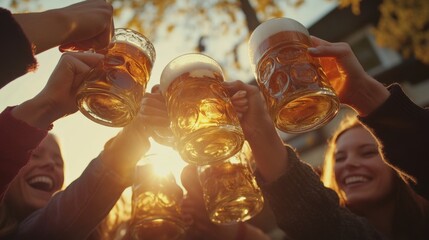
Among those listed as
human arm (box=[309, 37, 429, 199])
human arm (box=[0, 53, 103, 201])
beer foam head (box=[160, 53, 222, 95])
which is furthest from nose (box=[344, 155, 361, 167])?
human arm (box=[0, 53, 103, 201])

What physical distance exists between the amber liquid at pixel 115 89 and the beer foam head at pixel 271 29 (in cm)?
41

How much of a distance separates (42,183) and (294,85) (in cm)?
176

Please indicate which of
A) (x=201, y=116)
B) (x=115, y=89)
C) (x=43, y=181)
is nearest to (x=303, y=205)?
(x=201, y=116)

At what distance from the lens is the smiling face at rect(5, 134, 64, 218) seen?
6.18ft

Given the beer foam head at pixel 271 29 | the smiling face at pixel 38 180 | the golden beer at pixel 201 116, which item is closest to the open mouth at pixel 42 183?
the smiling face at pixel 38 180

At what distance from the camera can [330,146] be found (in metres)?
2.41

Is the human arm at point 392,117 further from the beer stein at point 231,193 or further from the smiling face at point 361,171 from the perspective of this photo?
the smiling face at point 361,171

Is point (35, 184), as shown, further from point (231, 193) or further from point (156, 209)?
point (231, 193)

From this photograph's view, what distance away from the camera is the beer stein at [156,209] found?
4.58 ft

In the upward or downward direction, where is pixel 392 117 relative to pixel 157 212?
upward

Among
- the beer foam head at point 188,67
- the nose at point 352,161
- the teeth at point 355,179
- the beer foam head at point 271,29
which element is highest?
the beer foam head at point 271,29

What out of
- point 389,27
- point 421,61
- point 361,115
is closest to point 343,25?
point 389,27

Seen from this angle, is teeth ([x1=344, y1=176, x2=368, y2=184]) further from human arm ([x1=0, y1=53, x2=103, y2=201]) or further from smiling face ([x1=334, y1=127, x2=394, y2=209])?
human arm ([x1=0, y1=53, x2=103, y2=201])

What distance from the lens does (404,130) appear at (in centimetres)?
129
